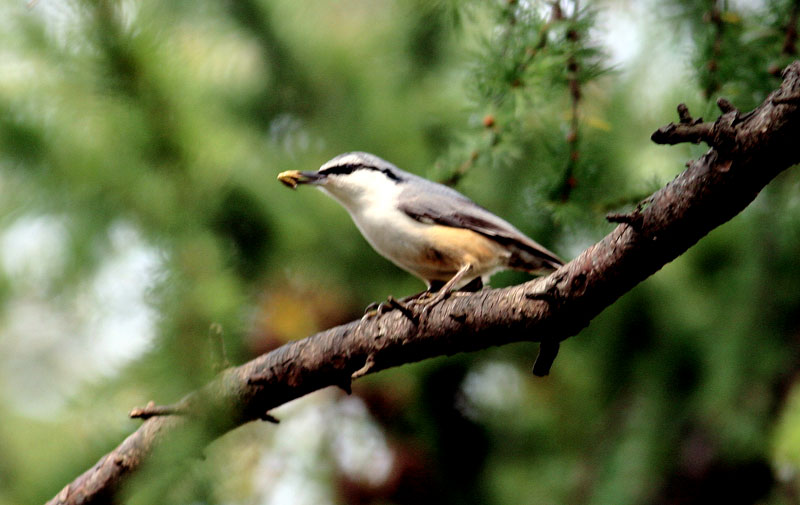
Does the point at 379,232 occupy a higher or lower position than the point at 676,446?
higher

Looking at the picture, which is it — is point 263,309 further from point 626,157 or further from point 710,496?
point 710,496

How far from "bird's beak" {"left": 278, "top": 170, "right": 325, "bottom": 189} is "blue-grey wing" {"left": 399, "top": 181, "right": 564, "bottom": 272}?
22cm

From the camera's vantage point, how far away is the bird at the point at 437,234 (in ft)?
5.61

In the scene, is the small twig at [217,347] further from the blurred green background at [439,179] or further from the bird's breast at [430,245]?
the bird's breast at [430,245]

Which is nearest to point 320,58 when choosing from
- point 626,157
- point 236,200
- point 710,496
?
point 236,200

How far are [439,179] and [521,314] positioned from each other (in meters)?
0.50

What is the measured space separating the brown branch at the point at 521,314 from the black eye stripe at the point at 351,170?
66 centimetres

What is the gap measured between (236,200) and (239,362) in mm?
511

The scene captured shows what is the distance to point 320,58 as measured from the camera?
232 cm

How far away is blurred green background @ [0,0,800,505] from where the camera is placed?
4.88 feet

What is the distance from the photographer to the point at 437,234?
172 centimetres

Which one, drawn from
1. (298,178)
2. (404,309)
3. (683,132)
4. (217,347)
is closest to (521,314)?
(404,309)

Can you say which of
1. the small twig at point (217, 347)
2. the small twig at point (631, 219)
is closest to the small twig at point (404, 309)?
the small twig at point (217, 347)

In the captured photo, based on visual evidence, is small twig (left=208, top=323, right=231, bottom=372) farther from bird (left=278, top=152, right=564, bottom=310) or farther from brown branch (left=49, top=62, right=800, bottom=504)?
bird (left=278, top=152, right=564, bottom=310)
